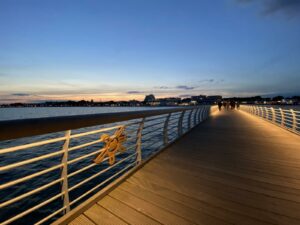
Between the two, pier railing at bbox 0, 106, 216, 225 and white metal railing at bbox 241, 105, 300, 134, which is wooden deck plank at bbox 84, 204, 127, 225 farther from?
white metal railing at bbox 241, 105, 300, 134

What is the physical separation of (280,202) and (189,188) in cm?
114

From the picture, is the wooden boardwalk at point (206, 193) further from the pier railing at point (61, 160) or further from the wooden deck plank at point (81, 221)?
the pier railing at point (61, 160)

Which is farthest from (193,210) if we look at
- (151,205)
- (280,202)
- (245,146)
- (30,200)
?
(30,200)

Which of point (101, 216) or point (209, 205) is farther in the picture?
point (209, 205)

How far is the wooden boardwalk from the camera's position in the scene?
86.8 inches

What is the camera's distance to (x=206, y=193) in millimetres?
2760

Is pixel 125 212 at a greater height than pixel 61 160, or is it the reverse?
pixel 61 160

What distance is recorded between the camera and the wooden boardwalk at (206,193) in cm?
220

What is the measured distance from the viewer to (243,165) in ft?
13.0

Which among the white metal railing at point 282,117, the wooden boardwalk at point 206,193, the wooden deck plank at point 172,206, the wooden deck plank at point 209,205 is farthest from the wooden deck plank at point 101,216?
the white metal railing at point 282,117

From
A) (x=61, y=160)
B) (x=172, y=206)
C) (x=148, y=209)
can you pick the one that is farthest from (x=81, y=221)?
(x=172, y=206)

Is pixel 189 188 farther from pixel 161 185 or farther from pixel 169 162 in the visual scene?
pixel 169 162

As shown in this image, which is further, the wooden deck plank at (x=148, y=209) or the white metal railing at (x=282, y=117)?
the white metal railing at (x=282, y=117)

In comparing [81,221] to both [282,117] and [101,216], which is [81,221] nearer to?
[101,216]
